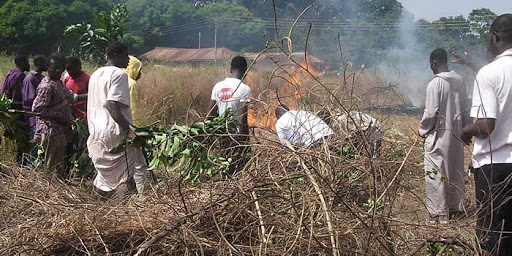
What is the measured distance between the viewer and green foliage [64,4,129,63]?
600 cm

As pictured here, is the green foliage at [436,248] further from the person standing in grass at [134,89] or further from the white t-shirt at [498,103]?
the person standing in grass at [134,89]

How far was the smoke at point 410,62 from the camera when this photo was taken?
21.2 metres

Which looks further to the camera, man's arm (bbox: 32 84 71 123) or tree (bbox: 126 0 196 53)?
tree (bbox: 126 0 196 53)

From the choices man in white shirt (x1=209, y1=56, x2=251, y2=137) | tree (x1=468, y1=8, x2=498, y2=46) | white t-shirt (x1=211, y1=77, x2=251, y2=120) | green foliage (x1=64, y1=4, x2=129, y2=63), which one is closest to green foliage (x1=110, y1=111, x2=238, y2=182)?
man in white shirt (x1=209, y1=56, x2=251, y2=137)

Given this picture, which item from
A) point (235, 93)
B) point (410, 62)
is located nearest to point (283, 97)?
point (235, 93)

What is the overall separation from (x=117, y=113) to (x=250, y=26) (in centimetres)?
2701

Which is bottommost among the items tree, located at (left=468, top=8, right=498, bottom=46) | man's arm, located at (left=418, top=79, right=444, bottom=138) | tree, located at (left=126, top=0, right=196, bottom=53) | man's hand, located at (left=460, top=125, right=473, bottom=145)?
tree, located at (left=126, top=0, right=196, bottom=53)

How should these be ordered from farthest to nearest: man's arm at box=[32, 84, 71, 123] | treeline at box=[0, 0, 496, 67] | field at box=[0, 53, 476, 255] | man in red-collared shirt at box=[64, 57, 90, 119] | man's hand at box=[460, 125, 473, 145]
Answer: treeline at box=[0, 0, 496, 67] → man in red-collared shirt at box=[64, 57, 90, 119] → man's arm at box=[32, 84, 71, 123] → man's hand at box=[460, 125, 473, 145] → field at box=[0, 53, 476, 255]

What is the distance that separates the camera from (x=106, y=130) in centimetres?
433

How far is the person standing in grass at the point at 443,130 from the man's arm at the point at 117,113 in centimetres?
272

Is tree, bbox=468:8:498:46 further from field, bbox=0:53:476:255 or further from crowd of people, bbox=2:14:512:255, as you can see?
field, bbox=0:53:476:255

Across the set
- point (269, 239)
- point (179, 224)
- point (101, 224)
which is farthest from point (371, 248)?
point (101, 224)

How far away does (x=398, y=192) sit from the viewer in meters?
2.85

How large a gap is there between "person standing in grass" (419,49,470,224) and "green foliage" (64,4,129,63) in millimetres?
3736
